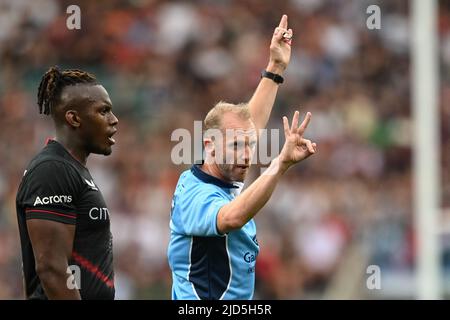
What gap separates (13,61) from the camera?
1261 cm

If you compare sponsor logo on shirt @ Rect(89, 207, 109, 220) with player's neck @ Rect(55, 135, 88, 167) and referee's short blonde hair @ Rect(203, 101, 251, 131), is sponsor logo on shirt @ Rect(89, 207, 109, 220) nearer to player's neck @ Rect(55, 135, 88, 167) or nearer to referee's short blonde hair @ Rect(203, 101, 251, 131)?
player's neck @ Rect(55, 135, 88, 167)

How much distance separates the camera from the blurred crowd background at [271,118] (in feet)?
36.1

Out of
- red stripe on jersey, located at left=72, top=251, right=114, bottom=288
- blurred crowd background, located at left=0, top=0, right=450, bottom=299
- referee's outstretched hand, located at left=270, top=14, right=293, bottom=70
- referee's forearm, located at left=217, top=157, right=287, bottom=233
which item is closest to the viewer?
referee's forearm, located at left=217, top=157, right=287, bottom=233

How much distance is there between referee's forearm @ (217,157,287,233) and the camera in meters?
4.23

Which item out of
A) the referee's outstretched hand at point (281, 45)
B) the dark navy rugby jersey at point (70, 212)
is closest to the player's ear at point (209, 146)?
the dark navy rugby jersey at point (70, 212)

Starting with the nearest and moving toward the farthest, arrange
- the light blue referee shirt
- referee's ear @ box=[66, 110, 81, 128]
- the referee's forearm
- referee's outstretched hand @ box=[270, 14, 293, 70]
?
the referee's forearm < referee's ear @ box=[66, 110, 81, 128] < the light blue referee shirt < referee's outstretched hand @ box=[270, 14, 293, 70]

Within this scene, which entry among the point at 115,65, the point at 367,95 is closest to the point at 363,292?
the point at 367,95

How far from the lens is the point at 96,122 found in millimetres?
4609

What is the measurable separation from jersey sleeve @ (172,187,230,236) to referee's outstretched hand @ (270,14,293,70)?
1.21 meters

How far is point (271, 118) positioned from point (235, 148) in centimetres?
774

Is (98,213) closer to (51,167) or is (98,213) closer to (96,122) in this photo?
(51,167)

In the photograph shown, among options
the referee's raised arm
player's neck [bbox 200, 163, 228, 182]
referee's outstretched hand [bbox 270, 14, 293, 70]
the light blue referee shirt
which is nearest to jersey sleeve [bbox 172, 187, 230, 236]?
the light blue referee shirt

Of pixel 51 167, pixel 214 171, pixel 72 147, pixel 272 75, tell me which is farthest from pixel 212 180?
pixel 272 75
